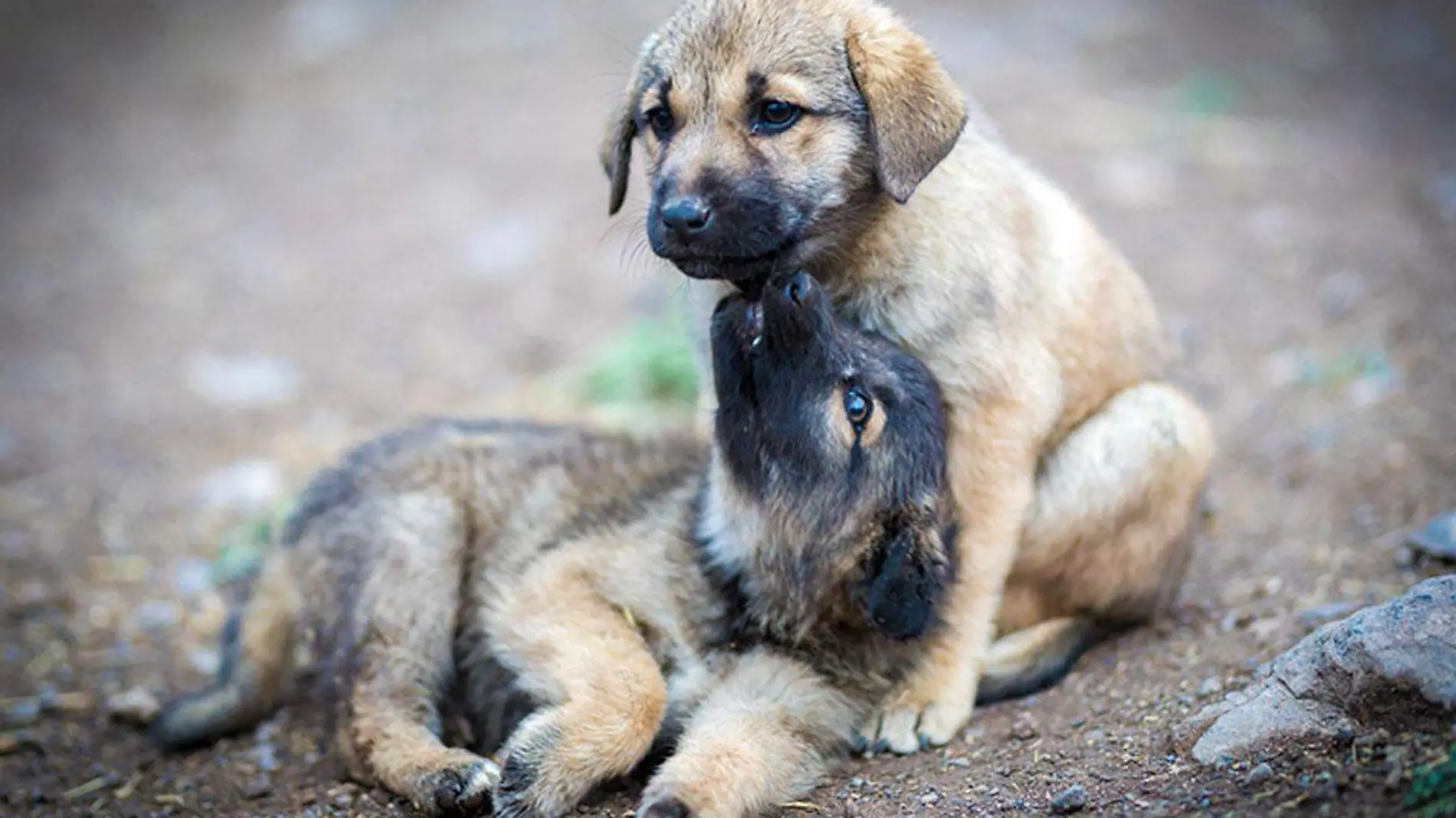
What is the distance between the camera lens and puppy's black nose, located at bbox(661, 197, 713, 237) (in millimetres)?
4562

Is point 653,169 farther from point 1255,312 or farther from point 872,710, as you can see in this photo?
point 1255,312

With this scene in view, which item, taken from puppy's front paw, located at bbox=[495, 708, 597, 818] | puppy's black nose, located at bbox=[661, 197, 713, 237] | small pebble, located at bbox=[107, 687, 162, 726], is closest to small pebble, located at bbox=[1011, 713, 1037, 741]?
puppy's front paw, located at bbox=[495, 708, 597, 818]

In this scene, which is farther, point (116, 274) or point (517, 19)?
point (517, 19)

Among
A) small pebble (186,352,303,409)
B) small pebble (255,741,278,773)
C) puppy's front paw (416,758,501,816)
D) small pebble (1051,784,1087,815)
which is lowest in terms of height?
small pebble (255,741,278,773)

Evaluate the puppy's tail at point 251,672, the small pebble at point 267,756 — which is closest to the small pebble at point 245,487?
the puppy's tail at point 251,672

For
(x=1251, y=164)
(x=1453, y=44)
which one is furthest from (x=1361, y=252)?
(x=1453, y=44)

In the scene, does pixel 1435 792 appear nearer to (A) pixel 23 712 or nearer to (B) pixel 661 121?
(B) pixel 661 121

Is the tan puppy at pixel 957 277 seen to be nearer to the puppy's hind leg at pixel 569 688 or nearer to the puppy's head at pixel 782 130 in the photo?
the puppy's head at pixel 782 130

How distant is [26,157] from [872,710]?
1041cm

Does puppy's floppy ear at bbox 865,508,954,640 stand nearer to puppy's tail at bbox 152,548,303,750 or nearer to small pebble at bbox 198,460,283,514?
puppy's tail at bbox 152,548,303,750

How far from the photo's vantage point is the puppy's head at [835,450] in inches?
185

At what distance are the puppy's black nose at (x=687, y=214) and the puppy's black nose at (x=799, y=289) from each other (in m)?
0.33

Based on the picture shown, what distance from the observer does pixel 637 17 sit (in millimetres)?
13000

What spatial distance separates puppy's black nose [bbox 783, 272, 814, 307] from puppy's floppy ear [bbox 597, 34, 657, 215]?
1034mm
